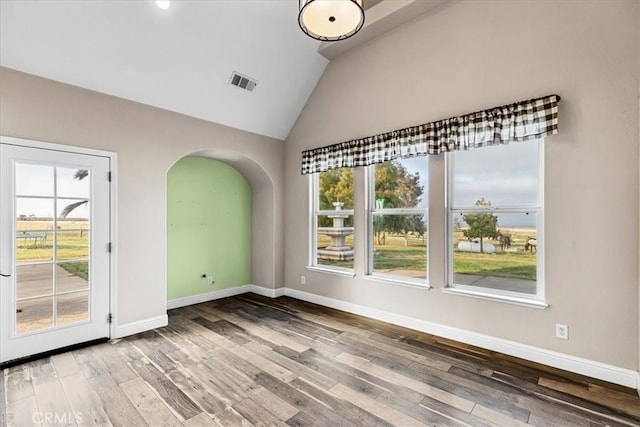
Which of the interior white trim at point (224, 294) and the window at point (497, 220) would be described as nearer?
the window at point (497, 220)

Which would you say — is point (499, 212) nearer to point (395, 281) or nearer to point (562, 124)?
point (562, 124)

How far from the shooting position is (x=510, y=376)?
8.41 feet

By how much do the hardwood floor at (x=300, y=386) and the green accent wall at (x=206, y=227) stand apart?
4.13ft

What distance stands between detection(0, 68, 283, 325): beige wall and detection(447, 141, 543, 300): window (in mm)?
3074

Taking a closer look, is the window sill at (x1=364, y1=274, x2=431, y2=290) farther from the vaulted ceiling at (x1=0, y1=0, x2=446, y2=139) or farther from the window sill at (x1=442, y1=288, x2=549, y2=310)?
the vaulted ceiling at (x1=0, y1=0, x2=446, y2=139)

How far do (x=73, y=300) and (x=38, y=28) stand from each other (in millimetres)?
2521

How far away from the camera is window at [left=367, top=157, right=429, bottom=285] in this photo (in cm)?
369

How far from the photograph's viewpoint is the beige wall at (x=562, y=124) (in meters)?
2.42

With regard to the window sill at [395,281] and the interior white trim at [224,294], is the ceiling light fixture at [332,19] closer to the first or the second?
the window sill at [395,281]

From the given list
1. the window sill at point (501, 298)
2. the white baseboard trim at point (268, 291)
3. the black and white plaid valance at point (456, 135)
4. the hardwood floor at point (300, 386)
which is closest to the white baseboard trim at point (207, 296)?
the white baseboard trim at point (268, 291)

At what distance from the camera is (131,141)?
136 inches

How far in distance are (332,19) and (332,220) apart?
9.71 ft

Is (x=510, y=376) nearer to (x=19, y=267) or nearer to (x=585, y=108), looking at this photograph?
(x=585, y=108)

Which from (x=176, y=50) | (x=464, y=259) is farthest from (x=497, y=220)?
(x=176, y=50)
